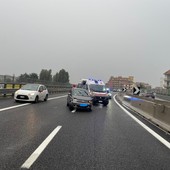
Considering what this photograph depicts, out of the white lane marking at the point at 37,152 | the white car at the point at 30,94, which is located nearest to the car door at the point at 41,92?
Result: the white car at the point at 30,94

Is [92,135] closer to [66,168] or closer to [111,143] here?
[111,143]

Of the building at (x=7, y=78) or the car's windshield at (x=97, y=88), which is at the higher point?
the building at (x=7, y=78)

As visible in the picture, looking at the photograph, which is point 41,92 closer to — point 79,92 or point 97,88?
point 79,92

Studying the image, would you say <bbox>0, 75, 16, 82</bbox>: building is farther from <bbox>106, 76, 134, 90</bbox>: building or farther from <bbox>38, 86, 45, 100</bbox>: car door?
<bbox>106, 76, 134, 90</bbox>: building

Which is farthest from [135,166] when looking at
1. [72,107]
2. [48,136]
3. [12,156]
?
[72,107]

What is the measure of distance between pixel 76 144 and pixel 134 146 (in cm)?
163

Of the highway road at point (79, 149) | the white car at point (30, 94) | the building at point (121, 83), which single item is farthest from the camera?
the building at point (121, 83)

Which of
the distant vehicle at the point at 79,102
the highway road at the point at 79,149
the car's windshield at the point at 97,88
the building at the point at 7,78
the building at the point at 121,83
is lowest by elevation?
the highway road at the point at 79,149

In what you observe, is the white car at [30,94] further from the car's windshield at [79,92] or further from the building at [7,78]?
the building at [7,78]

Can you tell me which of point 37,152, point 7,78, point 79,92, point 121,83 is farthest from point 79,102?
point 121,83

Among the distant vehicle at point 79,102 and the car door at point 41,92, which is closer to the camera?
the distant vehicle at point 79,102

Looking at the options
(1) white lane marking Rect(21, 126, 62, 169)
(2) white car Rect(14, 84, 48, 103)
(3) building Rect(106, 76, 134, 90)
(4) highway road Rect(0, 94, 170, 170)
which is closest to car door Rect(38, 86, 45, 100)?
(2) white car Rect(14, 84, 48, 103)

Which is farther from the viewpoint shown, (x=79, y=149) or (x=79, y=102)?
(x=79, y=102)

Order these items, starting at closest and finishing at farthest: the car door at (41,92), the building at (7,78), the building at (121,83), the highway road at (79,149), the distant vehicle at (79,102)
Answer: the highway road at (79,149) → the distant vehicle at (79,102) → the car door at (41,92) → the building at (7,78) → the building at (121,83)
